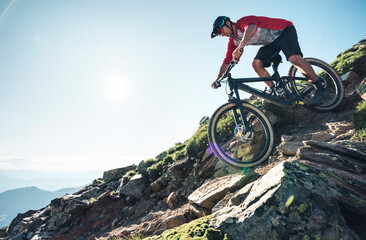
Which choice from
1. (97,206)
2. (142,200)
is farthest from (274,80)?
(97,206)

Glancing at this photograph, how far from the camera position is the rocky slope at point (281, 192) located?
6.14 ft

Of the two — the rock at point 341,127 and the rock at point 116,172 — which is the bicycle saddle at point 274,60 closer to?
the rock at point 341,127

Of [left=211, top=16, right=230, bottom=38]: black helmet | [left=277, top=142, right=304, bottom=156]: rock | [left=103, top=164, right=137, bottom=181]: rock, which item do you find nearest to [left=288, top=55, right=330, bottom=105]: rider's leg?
[left=277, top=142, right=304, bottom=156]: rock

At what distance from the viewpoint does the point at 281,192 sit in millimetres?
2041

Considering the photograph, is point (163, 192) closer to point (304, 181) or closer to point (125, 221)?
point (125, 221)

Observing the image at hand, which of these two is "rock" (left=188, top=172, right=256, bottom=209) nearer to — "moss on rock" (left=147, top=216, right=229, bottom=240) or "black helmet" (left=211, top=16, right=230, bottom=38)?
"moss on rock" (left=147, top=216, right=229, bottom=240)

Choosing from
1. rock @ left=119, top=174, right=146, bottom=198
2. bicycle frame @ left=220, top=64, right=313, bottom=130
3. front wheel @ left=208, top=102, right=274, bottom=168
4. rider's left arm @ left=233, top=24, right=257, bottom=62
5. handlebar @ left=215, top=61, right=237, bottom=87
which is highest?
rider's left arm @ left=233, top=24, right=257, bottom=62

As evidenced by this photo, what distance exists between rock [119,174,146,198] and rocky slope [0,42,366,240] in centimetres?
6

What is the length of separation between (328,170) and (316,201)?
2.33ft

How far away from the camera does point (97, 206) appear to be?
36.1 feet

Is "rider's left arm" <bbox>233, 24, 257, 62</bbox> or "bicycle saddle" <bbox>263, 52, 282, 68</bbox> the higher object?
"rider's left arm" <bbox>233, 24, 257, 62</bbox>

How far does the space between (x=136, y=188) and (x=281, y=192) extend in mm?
9300

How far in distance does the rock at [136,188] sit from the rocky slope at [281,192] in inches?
2.4

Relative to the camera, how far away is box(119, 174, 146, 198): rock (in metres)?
9.69
